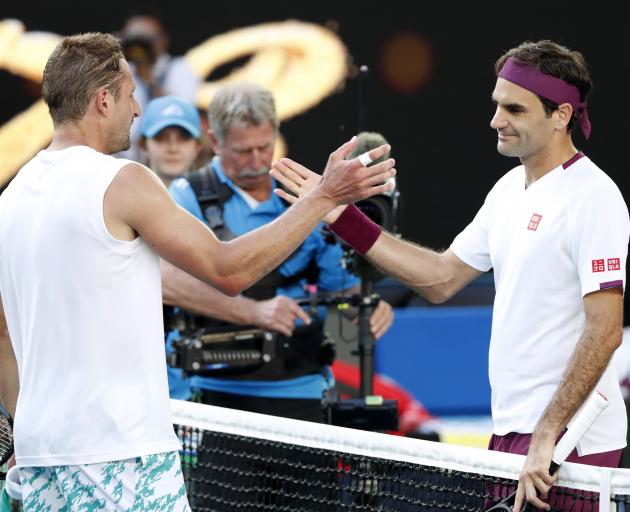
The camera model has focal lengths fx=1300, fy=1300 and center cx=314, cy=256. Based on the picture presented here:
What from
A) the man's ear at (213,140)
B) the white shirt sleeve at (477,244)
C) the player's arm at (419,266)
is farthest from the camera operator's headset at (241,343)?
the white shirt sleeve at (477,244)

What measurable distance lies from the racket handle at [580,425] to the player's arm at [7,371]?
1591mm

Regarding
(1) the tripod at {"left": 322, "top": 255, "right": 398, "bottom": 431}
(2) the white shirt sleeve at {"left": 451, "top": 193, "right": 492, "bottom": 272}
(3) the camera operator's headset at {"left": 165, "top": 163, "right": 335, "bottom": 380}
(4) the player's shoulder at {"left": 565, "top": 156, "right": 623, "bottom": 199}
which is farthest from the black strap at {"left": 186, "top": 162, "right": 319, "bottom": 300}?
(4) the player's shoulder at {"left": 565, "top": 156, "right": 623, "bottom": 199}

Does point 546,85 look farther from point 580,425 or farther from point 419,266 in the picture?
point 580,425

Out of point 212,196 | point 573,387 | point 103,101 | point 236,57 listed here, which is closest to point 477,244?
point 573,387

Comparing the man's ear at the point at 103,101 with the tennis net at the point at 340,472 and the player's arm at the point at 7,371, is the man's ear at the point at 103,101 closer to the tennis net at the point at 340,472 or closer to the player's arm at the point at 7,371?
the player's arm at the point at 7,371

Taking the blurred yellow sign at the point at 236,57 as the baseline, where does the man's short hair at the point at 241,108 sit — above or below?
below

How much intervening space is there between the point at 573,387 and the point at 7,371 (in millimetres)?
1648

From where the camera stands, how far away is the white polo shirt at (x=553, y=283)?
3.80 meters

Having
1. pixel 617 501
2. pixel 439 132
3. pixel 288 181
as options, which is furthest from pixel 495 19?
pixel 617 501

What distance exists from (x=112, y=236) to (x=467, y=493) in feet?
4.64

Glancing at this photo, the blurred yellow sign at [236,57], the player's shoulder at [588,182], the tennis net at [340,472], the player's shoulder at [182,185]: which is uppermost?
the blurred yellow sign at [236,57]

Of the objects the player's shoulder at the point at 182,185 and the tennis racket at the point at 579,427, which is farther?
the player's shoulder at the point at 182,185

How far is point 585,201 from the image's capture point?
383 cm

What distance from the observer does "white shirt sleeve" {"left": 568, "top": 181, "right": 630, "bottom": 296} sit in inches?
147
